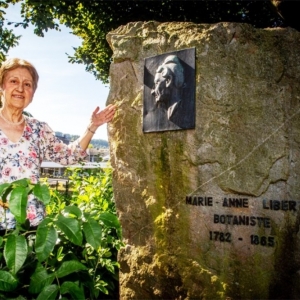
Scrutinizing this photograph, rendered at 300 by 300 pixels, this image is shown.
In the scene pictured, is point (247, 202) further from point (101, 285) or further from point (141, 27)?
point (141, 27)

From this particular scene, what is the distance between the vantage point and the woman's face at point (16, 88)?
2.75 m

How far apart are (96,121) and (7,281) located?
1738 millimetres

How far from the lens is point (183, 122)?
3062 mm

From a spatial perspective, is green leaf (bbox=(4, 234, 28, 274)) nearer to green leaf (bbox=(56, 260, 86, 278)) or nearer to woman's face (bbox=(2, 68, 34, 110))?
green leaf (bbox=(56, 260, 86, 278))

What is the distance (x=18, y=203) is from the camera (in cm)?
175

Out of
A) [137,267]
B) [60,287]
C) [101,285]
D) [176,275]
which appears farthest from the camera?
[137,267]

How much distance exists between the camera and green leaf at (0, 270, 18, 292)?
177 cm

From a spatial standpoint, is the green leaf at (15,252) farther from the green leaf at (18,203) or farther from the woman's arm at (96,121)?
the woman's arm at (96,121)

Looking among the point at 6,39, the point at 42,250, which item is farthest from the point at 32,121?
the point at 6,39

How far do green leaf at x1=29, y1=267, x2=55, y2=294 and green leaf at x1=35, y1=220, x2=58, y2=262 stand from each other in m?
0.15

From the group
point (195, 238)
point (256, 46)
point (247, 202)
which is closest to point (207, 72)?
point (256, 46)

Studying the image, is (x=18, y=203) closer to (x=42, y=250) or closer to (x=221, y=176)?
(x=42, y=250)

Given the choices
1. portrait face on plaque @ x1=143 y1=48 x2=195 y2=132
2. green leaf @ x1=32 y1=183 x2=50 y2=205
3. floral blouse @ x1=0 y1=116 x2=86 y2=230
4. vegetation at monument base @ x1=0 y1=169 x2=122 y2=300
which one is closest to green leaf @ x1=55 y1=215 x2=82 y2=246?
vegetation at monument base @ x1=0 y1=169 x2=122 y2=300

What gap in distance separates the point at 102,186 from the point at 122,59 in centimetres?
201
